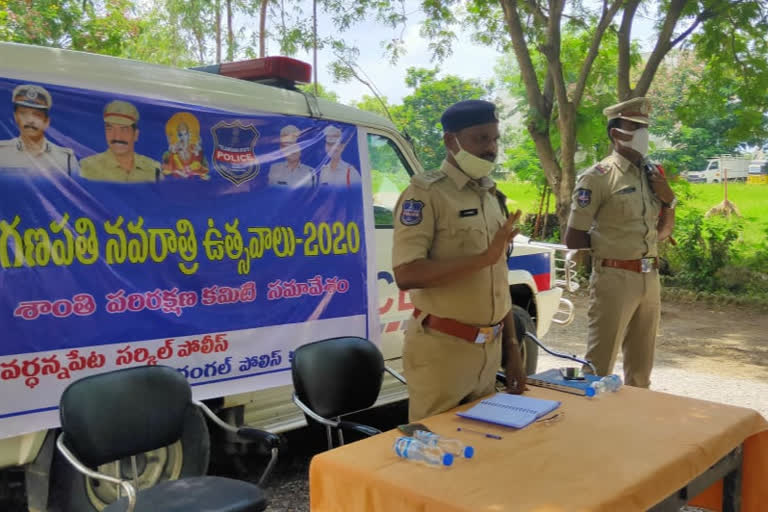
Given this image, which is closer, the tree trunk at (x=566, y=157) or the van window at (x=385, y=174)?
the van window at (x=385, y=174)

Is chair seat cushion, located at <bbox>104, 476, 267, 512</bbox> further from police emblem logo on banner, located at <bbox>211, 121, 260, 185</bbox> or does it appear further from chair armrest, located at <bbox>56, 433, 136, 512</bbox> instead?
police emblem logo on banner, located at <bbox>211, 121, 260, 185</bbox>

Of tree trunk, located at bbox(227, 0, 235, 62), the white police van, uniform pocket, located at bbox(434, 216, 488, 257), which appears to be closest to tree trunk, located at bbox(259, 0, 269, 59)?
tree trunk, located at bbox(227, 0, 235, 62)

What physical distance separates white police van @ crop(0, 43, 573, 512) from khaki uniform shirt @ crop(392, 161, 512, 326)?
1.14 meters

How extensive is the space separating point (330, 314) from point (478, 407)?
1593 mm

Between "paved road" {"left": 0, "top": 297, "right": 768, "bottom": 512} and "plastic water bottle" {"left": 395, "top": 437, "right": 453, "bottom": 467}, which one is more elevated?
"plastic water bottle" {"left": 395, "top": 437, "right": 453, "bottom": 467}

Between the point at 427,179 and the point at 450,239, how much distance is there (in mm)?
257

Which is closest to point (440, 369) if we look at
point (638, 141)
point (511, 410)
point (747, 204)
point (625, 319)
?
point (511, 410)

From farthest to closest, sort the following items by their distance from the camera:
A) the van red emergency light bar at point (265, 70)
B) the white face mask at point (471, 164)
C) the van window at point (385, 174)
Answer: the van window at point (385, 174)
the van red emergency light bar at point (265, 70)
the white face mask at point (471, 164)

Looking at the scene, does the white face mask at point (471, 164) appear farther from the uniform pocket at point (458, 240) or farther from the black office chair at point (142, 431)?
the black office chair at point (142, 431)

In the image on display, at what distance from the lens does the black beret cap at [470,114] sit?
113 inches

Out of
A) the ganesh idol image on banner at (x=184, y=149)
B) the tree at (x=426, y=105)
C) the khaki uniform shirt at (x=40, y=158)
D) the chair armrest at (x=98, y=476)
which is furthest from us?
the tree at (x=426, y=105)

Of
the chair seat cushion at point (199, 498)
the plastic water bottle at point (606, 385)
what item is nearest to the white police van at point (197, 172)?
the chair seat cushion at point (199, 498)

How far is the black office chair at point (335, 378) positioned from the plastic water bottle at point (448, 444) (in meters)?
0.80

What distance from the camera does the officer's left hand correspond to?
13.9 ft
